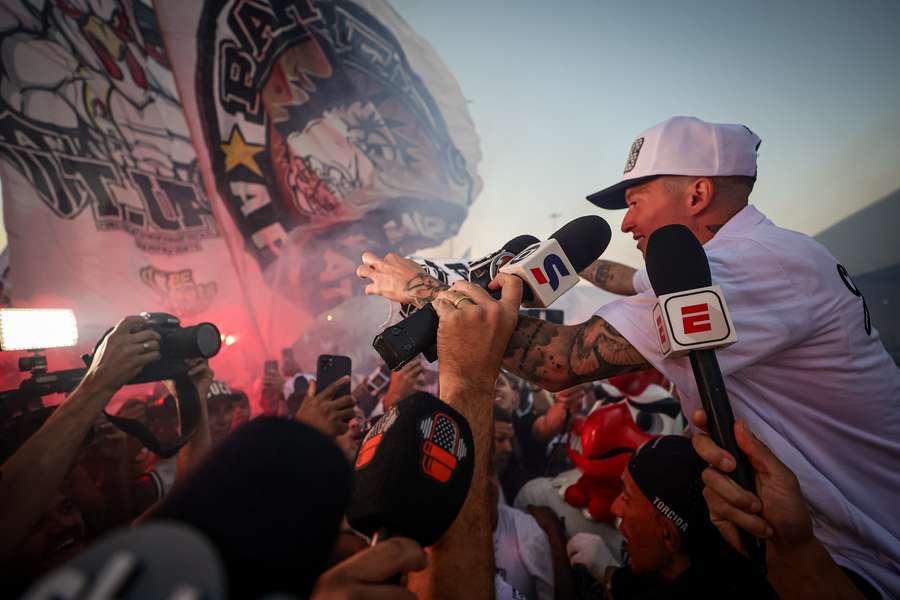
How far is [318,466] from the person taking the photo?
18.7 inches

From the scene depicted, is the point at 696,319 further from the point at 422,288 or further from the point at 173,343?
the point at 173,343

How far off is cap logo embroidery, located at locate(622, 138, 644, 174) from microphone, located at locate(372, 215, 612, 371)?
50 cm

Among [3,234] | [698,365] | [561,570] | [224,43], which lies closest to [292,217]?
[224,43]

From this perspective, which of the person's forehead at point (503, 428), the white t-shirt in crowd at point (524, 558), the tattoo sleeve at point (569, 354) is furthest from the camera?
the person's forehead at point (503, 428)

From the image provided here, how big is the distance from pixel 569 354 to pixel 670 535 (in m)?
1.24

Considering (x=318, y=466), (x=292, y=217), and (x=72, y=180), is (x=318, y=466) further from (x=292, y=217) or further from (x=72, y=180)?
(x=292, y=217)

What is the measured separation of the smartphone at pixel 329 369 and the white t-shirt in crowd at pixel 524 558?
4.54 feet

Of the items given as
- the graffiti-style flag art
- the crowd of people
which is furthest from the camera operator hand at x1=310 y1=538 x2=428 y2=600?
the graffiti-style flag art

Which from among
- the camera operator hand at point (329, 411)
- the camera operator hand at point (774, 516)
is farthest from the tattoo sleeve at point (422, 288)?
the camera operator hand at point (774, 516)

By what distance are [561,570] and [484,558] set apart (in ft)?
7.10

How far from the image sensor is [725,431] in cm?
96

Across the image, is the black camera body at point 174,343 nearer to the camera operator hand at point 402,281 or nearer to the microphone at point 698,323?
the camera operator hand at point 402,281

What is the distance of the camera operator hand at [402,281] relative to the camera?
1559 millimetres

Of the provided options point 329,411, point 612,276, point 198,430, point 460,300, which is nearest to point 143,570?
point 460,300
